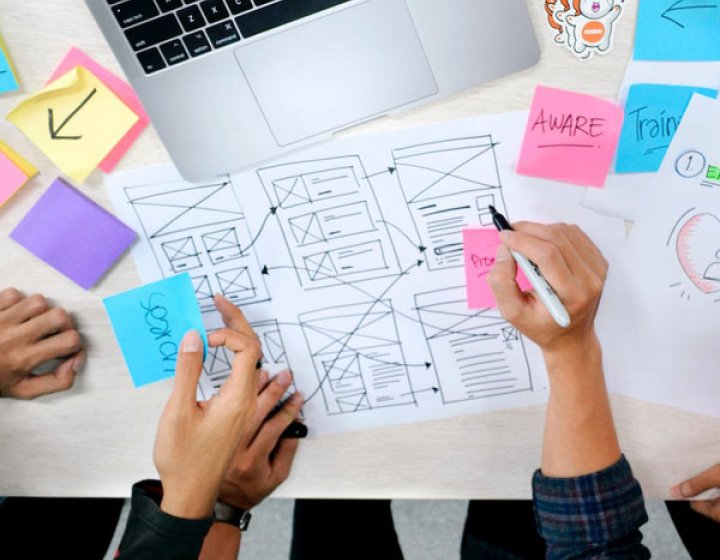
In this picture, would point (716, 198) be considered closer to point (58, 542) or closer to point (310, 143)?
point (310, 143)

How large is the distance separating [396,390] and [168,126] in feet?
1.17

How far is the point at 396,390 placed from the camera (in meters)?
0.69

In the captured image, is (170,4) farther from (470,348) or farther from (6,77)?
(470,348)

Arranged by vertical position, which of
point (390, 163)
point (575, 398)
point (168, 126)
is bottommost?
point (575, 398)

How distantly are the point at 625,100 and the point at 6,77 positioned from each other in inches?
23.4

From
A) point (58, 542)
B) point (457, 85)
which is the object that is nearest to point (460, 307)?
point (457, 85)

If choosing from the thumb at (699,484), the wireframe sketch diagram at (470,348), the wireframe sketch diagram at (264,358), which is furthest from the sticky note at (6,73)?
the thumb at (699,484)

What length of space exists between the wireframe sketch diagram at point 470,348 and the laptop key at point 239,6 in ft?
1.05

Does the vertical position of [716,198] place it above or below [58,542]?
above

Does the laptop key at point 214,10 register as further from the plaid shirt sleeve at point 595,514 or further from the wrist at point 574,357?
the plaid shirt sleeve at point 595,514

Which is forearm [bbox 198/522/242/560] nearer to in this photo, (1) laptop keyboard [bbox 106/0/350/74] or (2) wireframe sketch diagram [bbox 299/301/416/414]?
(2) wireframe sketch diagram [bbox 299/301/416/414]

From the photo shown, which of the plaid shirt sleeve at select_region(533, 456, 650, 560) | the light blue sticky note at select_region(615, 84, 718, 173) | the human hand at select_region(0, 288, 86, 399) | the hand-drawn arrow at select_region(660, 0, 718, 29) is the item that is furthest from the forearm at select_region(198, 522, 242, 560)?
the hand-drawn arrow at select_region(660, 0, 718, 29)

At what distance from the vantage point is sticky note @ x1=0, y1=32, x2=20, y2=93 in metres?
0.62

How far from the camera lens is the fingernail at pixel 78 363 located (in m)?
0.71
